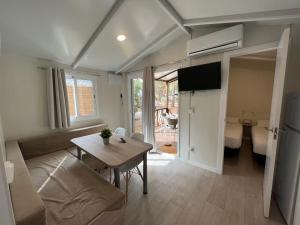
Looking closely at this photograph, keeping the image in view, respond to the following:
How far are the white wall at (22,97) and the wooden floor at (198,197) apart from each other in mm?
2022

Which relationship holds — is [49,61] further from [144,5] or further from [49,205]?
[49,205]

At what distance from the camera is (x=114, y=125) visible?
379 centimetres

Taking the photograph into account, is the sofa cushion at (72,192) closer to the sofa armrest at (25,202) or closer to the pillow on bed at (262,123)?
the sofa armrest at (25,202)

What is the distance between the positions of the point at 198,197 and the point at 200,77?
182 cm

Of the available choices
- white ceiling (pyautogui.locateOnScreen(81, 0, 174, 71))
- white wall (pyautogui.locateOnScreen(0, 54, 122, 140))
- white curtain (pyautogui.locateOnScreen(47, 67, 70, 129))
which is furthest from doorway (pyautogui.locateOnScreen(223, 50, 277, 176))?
white wall (pyautogui.locateOnScreen(0, 54, 122, 140))

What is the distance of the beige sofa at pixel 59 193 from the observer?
3.38ft

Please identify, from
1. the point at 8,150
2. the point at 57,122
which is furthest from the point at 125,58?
the point at 8,150

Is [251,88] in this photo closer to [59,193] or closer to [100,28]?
[100,28]

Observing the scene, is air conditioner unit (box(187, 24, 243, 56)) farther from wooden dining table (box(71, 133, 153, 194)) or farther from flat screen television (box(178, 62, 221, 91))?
wooden dining table (box(71, 133, 153, 194))

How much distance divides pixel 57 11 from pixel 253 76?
4.47 meters

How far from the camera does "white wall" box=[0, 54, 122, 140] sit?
213cm

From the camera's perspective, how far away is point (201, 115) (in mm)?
2525

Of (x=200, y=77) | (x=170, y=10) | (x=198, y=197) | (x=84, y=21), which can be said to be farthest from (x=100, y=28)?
(x=198, y=197)

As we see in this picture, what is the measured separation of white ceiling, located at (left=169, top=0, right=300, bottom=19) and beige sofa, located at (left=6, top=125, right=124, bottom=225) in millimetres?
2279
